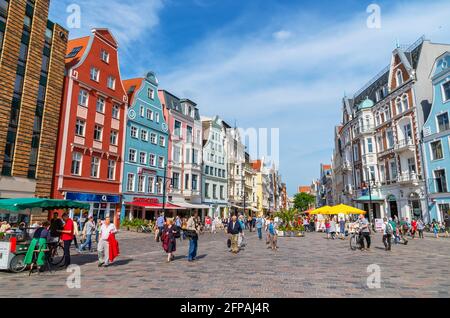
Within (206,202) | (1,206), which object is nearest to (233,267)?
(1,206)

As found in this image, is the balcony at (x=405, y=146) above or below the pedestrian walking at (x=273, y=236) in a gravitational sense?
above

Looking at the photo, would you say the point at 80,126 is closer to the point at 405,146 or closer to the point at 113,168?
the point at 113,168

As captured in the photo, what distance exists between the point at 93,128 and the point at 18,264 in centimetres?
2166

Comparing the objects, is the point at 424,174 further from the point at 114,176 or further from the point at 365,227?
the point at 114,176

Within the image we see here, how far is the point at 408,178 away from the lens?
34469 millimetres

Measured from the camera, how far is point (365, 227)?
55.7 ft

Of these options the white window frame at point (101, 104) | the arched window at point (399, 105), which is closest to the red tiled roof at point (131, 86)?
the white window frame at point (101, 104)

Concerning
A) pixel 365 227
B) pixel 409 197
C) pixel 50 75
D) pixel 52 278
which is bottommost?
pixel 52 278

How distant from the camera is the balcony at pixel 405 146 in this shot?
3494cm

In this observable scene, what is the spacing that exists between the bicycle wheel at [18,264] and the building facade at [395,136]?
33.7 m

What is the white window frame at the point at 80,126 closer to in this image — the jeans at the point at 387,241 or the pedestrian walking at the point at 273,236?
the pedestrian walking at the point at 273,236

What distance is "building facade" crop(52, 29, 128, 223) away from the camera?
27.3m

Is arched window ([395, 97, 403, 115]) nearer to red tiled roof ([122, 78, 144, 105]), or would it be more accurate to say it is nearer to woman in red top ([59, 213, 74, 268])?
red tiled roof ([122, 78, 144, 105])
